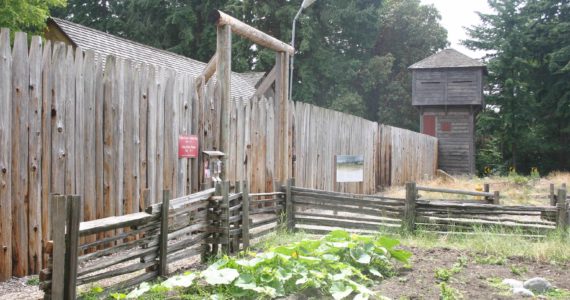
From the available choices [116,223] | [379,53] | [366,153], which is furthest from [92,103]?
[379,53]

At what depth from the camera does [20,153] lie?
526 cm

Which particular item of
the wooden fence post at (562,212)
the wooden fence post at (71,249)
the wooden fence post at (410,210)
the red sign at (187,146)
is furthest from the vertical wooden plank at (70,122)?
the wooden fence post at (562,212)

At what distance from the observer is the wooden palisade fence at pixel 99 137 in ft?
17.2

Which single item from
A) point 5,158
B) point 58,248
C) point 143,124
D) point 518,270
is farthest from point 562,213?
point 5,158

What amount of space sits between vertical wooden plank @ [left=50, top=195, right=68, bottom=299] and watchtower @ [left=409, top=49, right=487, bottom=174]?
2832cm

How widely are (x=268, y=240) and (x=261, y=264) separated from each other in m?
2.78

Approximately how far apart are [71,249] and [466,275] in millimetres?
3441

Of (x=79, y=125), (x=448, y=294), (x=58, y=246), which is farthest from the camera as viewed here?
(x=79, y=125)

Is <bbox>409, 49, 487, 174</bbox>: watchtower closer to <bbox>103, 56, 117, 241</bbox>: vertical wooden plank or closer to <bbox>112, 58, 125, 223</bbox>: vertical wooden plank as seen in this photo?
<bbox>112, 58, 125, 223</bbox>: vertical wooden plank

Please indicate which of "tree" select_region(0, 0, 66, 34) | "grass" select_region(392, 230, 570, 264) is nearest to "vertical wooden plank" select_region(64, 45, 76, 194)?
"grass" select_region(392, 230, 570, 264)

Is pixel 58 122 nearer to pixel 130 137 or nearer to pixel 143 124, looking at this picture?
pixel 130 137

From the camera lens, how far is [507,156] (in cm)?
3400

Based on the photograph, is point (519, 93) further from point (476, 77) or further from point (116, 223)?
point (116, 223)

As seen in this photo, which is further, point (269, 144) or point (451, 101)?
point (451, 101)
